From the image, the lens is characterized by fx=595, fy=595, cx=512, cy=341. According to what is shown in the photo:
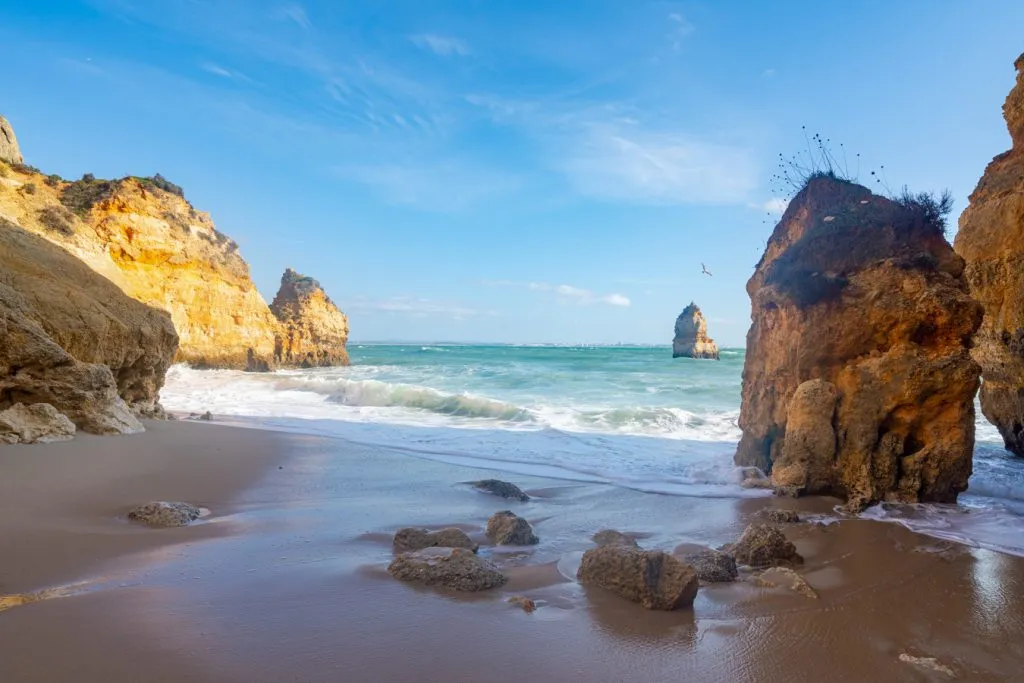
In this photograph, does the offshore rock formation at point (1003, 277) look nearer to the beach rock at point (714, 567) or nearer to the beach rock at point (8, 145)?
the beach rock at point (714, 567)

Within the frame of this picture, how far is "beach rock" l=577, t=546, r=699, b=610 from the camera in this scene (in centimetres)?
324

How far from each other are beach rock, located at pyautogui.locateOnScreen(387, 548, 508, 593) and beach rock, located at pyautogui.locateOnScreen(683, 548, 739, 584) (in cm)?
123

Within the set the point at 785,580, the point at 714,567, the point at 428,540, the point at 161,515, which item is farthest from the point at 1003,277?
the point at 161,515

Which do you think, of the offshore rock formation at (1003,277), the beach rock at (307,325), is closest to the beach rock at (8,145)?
the beach rock at (307,325)

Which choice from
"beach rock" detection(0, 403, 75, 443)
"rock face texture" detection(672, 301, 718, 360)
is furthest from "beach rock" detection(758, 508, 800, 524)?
"rock face texture" detection(672, 301, 718, 360)

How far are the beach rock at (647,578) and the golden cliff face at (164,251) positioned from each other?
19.4 meters

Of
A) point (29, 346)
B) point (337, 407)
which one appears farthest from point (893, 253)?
point (337, 407)

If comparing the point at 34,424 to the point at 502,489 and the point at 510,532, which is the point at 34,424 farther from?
the point at 510,532

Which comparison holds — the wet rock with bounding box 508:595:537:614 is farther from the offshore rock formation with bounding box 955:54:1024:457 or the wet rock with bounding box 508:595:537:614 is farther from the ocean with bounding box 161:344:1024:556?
the offshore rock formation with bounding box 955:54:1024:457

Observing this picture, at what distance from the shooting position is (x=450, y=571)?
3.47 m

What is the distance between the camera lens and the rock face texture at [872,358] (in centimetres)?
611

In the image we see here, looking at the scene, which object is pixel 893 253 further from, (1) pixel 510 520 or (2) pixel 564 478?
(1) pixel 510 520

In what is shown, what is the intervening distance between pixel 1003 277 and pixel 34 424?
14075mm

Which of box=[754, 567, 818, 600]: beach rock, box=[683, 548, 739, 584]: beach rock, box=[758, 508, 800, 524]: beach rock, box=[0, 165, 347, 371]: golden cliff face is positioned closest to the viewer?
box=[754, 567, 818, 600]: beach rock
